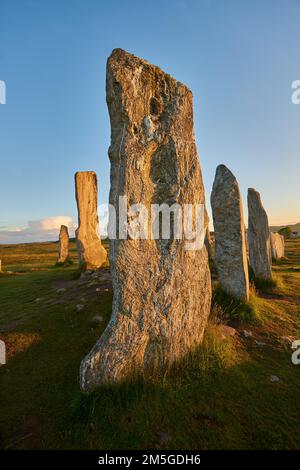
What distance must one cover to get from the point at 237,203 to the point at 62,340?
5605mm

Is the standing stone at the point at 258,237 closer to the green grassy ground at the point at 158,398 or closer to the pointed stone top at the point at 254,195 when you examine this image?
the pointed stone top at the point at 254,195

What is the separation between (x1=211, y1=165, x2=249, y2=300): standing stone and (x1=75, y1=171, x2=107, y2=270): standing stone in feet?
24.1

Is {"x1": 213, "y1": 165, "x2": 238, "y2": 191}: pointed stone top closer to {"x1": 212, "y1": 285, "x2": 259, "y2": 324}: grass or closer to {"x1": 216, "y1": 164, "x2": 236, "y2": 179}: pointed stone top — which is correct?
{"x1": 216, "y1": 164, "x2": 236, "y2": 179}: pointed stone top

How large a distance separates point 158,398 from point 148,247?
2.04 metres

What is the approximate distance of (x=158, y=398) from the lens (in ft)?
11.2

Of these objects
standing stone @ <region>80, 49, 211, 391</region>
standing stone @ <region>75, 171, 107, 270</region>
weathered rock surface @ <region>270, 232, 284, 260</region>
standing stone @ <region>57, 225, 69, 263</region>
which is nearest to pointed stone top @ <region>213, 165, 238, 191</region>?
standing stone @ <region>80, 49, 211, 391</region>

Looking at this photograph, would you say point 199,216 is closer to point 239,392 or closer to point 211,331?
point 211,331

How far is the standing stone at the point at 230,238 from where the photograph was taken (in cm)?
718

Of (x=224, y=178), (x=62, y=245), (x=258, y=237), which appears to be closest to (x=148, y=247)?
(x=224, y=178)

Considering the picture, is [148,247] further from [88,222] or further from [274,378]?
[88,222]

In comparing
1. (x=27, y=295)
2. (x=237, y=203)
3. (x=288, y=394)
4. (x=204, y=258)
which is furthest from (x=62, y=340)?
(x=237, y=203)

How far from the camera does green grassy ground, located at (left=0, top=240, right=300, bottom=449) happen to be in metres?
2.94

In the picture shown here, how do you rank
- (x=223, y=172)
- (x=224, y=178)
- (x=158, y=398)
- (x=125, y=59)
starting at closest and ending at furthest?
(x=158, y=398) → (x=125, y=59) → (x=224, y=178) → (x=223, y=172)

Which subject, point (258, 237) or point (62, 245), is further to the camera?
point (62, 245)
